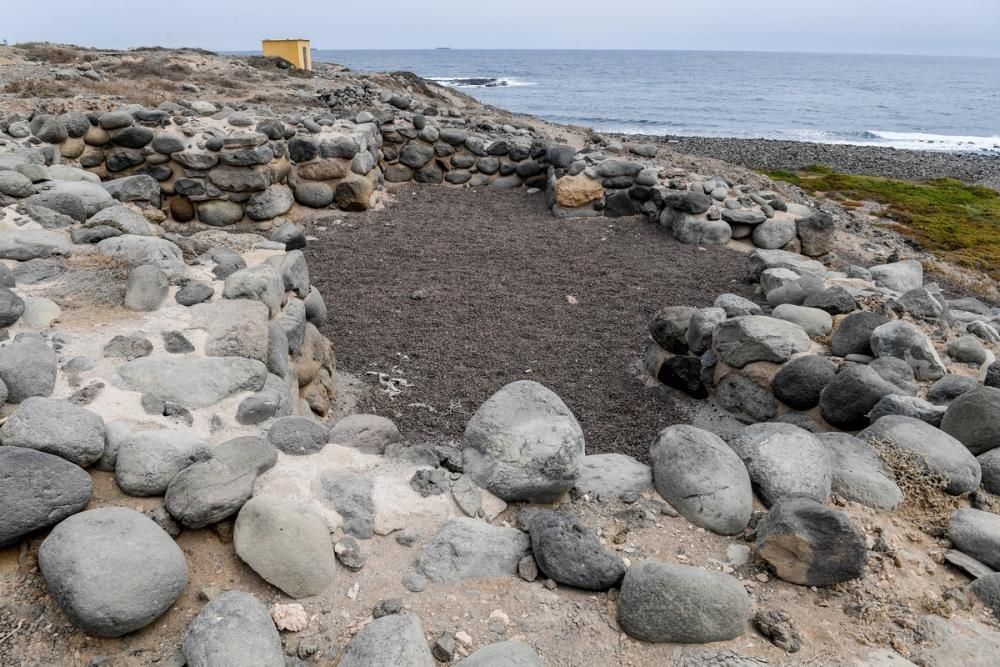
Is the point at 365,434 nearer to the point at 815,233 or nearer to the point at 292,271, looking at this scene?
the point at 292,271

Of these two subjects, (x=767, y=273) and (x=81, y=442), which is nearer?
(x=81, y=442)

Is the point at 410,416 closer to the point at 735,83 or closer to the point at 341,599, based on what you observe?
the point at 341,599

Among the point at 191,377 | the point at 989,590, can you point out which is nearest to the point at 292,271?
the point at 191,377

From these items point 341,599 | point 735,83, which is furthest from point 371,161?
point 735,83

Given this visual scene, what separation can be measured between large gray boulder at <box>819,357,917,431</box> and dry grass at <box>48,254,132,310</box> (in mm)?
5376

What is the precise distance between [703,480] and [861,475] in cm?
101

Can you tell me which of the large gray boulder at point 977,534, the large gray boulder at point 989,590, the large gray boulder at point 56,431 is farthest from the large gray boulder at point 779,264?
the large gray boulder at point 56,431

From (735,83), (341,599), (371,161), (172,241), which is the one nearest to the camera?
(341,599)

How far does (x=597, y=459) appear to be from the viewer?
4.22 meters

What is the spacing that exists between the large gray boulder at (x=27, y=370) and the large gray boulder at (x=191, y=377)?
1.15ft

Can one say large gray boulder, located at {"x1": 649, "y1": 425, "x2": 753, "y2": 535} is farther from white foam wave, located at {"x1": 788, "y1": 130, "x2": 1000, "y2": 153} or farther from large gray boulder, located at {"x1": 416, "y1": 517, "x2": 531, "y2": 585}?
white foam wave, located at {"x1": 788, "y1": 130, "x2": 1000, "y2": 153}

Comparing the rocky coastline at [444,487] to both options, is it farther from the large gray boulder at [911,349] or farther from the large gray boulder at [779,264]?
the large gray boulder at [779,264]

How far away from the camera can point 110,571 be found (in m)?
2.71

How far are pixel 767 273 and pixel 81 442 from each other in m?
7.13
